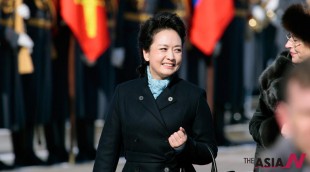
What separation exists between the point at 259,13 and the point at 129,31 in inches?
78.0

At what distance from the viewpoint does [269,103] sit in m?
3.33

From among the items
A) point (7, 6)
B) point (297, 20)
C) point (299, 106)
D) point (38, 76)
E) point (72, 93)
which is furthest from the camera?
point (72, 93)

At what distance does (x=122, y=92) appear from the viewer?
3219 mm

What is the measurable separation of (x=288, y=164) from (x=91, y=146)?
7.02m

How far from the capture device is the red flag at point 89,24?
786cm

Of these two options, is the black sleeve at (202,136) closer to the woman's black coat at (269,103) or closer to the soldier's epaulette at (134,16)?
the woman's black coat at (269,103)

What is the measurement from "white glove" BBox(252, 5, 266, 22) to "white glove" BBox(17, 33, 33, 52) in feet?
10.3

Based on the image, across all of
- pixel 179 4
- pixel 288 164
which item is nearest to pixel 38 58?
pixel 179 4

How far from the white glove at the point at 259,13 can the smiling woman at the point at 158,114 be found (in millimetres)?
6252

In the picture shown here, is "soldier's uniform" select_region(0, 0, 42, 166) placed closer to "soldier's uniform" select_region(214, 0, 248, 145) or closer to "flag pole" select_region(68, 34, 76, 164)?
"flag pole" select_region(68, 34, 76, 164)

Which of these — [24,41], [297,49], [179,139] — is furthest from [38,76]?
[179,139]

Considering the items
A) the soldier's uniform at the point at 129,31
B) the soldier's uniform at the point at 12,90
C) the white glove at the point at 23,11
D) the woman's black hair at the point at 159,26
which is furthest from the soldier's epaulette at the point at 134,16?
the woman's black hair at the point at 159,26

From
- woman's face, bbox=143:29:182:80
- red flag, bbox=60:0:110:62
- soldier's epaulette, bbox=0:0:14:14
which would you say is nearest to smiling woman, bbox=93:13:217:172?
woman's face, bbox=143:29:182:80

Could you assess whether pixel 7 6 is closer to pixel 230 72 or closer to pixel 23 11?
pixel 23 11
